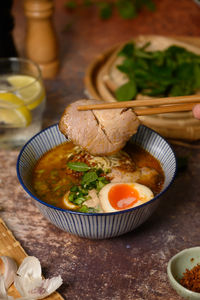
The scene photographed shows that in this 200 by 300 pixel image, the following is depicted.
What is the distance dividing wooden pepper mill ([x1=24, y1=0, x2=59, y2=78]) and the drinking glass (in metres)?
0.39

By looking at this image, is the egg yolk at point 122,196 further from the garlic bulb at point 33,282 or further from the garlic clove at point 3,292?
the garlic clove at point 3,292

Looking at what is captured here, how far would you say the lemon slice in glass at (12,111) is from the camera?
2.37 meters

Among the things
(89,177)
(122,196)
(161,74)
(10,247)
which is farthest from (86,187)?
(161,74)

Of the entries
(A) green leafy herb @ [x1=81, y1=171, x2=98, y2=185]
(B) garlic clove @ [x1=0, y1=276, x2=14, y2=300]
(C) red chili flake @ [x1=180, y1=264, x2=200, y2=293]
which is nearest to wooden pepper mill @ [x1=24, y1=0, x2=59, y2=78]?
(A) green leafy herb @ [x1=81, y1=171, x2=98, y2=185]

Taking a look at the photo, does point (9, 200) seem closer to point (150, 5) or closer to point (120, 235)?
point (120, 235)

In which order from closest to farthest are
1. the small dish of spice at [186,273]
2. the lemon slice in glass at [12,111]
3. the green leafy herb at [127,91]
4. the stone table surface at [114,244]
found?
the small dish of spice at [186,273] → the stone table surface at [114,244] → the lemon slice in glass at [12,111] → the green leafy herb at [127,91]

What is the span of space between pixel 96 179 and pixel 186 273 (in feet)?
1.95

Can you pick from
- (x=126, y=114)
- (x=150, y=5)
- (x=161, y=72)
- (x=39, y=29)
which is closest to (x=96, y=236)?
(x=126, y=114)

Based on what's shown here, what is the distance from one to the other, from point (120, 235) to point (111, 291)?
30 cm

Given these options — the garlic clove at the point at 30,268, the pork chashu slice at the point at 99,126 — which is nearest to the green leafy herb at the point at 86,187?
the pork chashu slice at the point at 99,126

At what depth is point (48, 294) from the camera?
1681 mm

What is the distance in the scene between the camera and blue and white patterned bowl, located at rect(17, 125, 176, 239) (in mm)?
1735

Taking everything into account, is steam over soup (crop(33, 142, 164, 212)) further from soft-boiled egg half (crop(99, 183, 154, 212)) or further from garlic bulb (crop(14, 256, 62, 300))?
garlic bulb (crop(14, 256, 62, 300))

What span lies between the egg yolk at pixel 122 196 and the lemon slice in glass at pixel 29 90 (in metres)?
0.81
